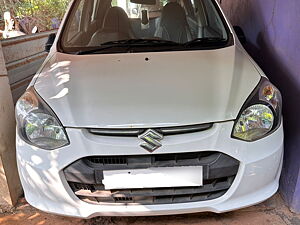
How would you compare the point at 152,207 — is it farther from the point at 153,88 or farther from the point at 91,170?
the point at 153,88

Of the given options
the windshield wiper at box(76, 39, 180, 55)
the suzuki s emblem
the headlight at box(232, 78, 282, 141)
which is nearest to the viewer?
the suzuki s emblem

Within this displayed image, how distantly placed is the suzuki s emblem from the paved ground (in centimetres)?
74

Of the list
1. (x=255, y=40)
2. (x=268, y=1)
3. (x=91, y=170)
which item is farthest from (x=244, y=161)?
(x=255, y=40)

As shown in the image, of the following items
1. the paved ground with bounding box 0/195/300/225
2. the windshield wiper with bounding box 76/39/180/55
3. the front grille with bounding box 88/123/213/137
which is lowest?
the paved ground with bounding box 0/195/300/225

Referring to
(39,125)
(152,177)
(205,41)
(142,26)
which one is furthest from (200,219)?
(142,26)

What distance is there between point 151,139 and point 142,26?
137 cm

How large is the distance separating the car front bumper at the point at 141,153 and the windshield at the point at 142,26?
3.24 ft

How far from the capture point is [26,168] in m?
1.91

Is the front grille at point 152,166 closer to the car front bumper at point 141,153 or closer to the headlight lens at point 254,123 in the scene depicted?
the car front bumper at point 141,153

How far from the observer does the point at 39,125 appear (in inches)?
74.9

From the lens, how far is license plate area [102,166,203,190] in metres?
1.78

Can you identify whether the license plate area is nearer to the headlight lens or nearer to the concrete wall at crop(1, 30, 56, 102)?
the headlight lens

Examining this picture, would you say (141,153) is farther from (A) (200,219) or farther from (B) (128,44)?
(B) (128,44)

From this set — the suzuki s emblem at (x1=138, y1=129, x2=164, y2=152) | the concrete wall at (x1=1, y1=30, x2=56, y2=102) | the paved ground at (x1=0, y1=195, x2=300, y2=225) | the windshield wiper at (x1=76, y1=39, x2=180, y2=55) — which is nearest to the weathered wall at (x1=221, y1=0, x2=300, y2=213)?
the paved ground at (x1=0, y1=195, x2=300, y2=225)
